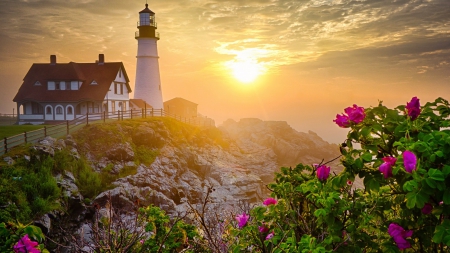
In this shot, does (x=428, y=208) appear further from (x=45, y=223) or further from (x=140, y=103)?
(x=140, y=103)

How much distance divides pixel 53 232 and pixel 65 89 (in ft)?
98.7

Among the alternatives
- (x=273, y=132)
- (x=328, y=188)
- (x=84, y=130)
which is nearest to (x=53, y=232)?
(x=84, y=130)

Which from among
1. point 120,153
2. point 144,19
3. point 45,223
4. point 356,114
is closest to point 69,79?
point 144,19

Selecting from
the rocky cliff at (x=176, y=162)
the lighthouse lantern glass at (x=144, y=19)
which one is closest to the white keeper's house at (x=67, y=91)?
the lighthouse lantern glass at (x=144, y=19)

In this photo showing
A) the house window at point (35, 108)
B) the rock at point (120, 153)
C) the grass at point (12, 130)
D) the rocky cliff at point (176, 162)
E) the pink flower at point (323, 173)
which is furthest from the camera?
the house window at point (35, 108)

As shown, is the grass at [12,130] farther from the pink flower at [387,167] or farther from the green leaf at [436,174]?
the green leaf at [436,174]

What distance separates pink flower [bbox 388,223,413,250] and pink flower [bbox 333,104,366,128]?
119 centimetres

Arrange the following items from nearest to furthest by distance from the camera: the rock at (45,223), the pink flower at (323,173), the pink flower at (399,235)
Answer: the pink flower at (399,235)
the pink flower at (323,173)
the rock at (45,223)

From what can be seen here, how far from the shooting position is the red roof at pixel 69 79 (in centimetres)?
4228

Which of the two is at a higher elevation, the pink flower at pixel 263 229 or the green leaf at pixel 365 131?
the green leaf at pixel 365 131

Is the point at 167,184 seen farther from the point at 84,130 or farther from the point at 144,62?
the point at 144,62

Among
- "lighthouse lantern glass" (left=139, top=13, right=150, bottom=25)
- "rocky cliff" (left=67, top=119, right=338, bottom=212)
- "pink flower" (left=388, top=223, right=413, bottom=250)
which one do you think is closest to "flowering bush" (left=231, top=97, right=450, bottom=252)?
"pink flower" (left=388, top=223, right=413, bottom=250)

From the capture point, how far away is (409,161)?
3447mm

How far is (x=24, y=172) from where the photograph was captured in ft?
62.7
